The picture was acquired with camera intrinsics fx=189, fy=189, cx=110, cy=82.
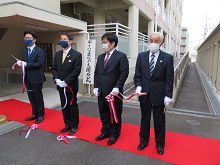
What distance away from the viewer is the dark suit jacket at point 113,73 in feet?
10.1

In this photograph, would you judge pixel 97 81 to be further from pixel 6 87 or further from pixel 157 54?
pixel 6 87

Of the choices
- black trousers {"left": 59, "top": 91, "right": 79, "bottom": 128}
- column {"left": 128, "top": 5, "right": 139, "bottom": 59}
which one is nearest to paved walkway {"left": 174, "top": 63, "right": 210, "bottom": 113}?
column {"left": 128, "top": 5, "right": 139, "bottom": 59}

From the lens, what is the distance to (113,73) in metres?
3.11

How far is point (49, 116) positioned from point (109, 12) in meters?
8.83

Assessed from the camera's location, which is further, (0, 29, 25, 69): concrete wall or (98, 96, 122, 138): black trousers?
(0, 29, 25, 69): concrete wall

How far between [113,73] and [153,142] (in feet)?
4.55

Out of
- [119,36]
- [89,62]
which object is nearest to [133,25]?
[119,36]

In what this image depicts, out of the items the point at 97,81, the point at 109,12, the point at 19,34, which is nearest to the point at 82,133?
the point at 97,81

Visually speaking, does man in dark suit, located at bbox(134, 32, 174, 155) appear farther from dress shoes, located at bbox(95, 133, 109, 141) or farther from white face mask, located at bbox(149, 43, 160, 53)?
dress shoes, located at bbox(95, 133, 109, 141)

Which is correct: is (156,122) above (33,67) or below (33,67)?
below

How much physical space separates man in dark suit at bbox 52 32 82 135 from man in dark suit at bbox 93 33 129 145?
19.4 inches

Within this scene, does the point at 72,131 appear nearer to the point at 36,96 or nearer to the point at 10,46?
the point at 36,96

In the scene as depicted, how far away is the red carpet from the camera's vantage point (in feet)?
9.25

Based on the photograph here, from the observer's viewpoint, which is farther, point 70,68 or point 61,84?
point 70,68
